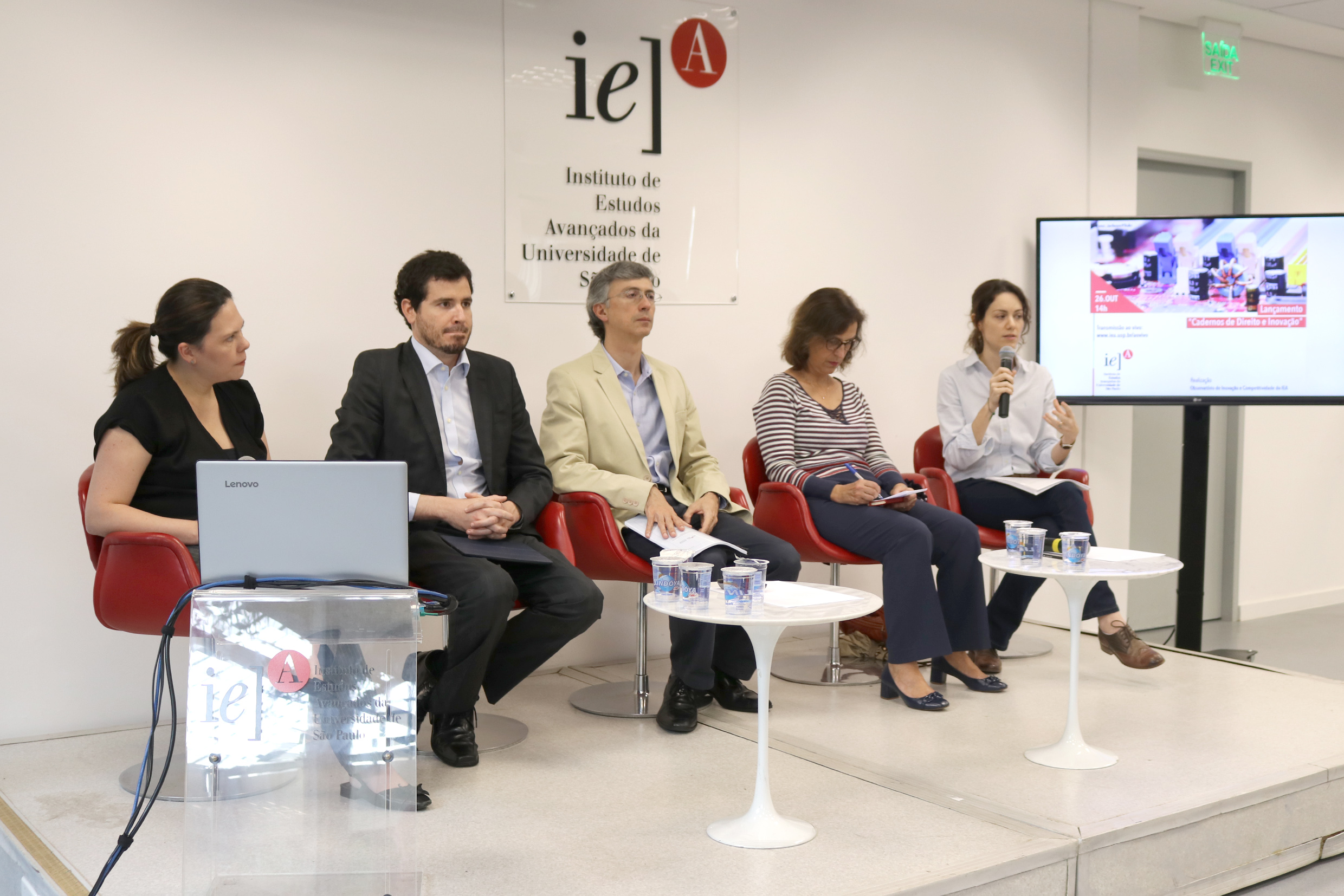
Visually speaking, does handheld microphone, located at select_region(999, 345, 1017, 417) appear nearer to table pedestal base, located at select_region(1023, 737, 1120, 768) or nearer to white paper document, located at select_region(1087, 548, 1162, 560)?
white paper document, located at select_region(1087, 548, 1162, 560)

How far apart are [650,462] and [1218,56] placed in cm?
392

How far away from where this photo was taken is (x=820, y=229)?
4.92 metres

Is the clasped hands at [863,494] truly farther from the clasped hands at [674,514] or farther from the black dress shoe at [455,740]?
the black dress shoe at [455,740]

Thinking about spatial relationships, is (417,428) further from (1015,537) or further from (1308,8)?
(1308,8)

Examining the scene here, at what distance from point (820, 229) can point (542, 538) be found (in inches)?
82.5

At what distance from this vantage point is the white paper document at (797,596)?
2.59 m

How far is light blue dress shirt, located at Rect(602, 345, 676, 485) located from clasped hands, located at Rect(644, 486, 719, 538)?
163 millimetres

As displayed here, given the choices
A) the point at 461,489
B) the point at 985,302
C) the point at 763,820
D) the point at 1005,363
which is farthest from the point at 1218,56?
the point at 763,820

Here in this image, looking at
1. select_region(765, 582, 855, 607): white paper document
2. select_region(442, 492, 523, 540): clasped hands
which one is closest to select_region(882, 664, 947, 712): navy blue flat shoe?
select_region(765, 582, 855, 607): white paper document

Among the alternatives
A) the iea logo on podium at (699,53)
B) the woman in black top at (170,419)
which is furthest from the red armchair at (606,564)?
the iea logo on podium at (699,53)

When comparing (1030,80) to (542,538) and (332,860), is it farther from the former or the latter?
(332,860)

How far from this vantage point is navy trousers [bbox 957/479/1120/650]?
416cm

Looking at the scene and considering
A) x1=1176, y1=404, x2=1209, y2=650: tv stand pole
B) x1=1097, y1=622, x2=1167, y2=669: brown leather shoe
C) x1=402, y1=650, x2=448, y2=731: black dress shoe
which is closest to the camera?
x1=402, y1=650, x2=448, y2=731: black dress shoe

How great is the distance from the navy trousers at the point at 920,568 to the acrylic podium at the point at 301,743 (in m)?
1.91
